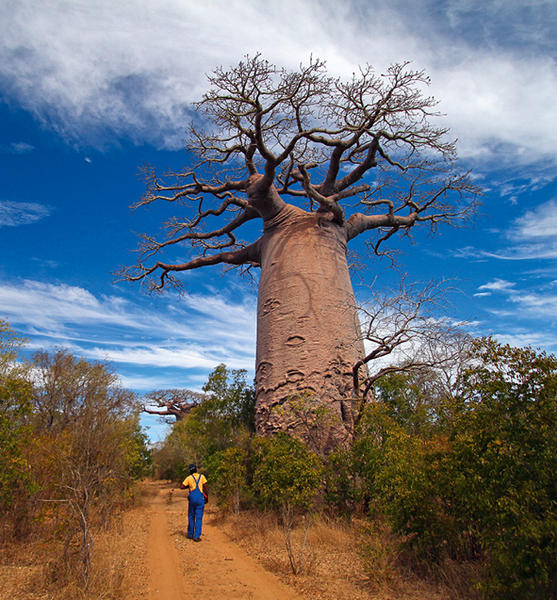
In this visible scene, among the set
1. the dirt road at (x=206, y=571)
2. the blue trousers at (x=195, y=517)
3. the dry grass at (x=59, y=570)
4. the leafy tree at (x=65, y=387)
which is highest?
the leafy tree at (x=65, y=387)

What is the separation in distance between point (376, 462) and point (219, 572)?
1.66 metres

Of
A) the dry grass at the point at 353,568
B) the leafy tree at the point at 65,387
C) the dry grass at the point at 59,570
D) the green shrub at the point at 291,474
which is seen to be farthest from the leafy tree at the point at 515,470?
the leafy tree at the point at 65,387

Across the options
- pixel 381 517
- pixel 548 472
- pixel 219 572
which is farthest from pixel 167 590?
pixel 548 472

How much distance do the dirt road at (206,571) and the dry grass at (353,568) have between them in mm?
146

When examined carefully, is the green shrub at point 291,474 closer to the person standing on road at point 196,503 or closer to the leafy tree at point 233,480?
the person standing on road at point 196,503

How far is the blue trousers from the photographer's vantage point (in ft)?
15.1

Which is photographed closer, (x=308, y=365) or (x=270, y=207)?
(x=308, y=365)

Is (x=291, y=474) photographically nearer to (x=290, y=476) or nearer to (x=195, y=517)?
(x=290, y=476)

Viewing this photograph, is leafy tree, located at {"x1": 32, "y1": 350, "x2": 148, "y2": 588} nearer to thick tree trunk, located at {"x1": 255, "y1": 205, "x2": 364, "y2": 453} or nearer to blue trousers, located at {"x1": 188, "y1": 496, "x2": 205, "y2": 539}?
blue trousers, located at {"x1": 188, "y1": 496, "x2": 205, "y2": 539}

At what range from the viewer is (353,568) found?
10.5 ft

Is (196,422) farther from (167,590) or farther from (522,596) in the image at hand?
(522,596)

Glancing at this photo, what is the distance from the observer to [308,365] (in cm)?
533

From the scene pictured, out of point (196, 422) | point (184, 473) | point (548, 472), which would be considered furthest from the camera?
point (184, 473)

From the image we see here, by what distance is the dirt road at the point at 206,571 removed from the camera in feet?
9.46
